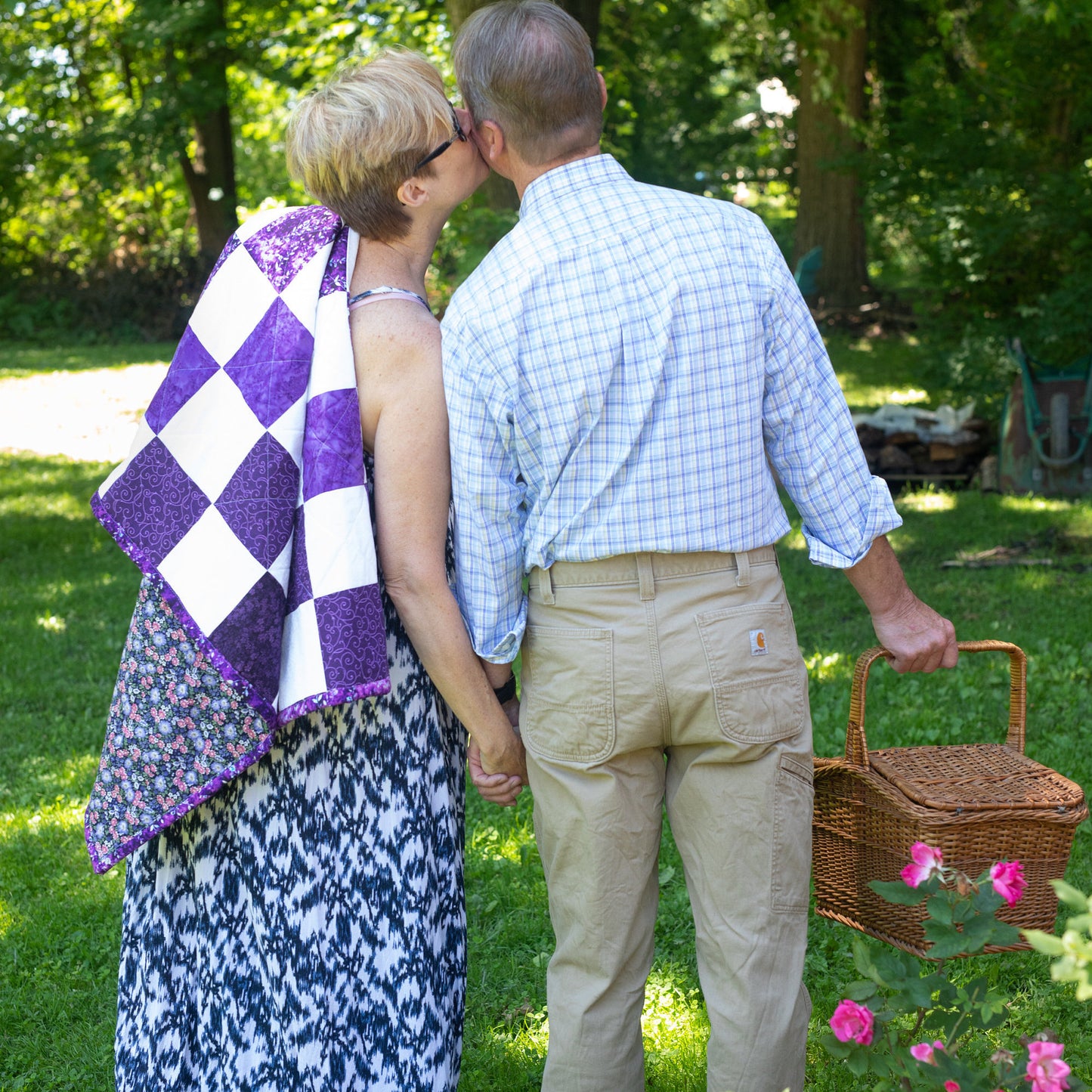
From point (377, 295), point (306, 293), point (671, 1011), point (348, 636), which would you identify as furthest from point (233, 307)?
point (671, 1011)

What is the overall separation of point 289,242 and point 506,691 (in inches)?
34.0

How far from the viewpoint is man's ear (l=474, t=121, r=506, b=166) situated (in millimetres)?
1913

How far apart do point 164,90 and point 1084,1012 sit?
16702mm

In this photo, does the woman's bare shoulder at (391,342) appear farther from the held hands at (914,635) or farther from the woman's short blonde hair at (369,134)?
the held hands at (914,635)

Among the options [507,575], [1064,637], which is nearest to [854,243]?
[1064,637]

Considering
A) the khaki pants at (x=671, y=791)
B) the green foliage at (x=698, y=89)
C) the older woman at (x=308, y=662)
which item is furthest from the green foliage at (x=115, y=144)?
the khaki pants at (x=671, y=791)

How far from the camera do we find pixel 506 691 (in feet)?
7.11

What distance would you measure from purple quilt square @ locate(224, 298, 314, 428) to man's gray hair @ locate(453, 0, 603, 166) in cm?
45

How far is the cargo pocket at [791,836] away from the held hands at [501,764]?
47 cm

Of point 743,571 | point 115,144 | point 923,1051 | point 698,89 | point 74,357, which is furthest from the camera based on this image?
point 698,89

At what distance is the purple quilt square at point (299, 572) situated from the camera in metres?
1.94

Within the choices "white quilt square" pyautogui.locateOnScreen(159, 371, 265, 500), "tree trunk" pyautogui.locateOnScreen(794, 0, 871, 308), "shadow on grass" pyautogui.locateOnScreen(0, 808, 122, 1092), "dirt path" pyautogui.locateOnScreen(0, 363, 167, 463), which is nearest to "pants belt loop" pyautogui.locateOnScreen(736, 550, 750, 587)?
"white quilt square" pyautogui.locateOnScreen(159, 371, 265, 500)

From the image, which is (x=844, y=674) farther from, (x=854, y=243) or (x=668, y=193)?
(x=854, y=243)

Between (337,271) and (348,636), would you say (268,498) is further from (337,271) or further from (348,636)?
(337,271)
